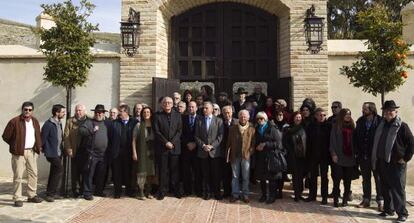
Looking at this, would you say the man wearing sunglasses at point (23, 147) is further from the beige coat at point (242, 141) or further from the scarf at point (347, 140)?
the scarf at point (347, 140)

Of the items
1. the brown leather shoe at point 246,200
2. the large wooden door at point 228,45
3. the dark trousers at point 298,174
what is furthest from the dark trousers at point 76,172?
the dark trousers at point 298,174

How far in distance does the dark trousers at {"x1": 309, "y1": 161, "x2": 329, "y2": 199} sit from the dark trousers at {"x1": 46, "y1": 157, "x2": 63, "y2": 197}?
15.2 ft

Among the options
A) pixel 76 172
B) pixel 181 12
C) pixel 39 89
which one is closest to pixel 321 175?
pixel 76 172

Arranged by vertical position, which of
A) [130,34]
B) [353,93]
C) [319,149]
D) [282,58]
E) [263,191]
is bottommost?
[263,191]

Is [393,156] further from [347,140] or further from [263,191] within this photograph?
[263,191]

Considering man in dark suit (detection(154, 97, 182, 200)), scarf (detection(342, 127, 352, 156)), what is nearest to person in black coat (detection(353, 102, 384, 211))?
scarf (detection(342, 127, 352, 156))

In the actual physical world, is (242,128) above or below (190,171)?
above

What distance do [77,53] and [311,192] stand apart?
527cm

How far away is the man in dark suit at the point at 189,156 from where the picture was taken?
777 centimetres

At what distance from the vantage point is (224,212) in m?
6.77

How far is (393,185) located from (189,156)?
3492 millimetres

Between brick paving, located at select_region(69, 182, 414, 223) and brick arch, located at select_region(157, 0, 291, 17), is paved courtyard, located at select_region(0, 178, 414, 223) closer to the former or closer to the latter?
brick paving, located at select_region(69, 182, 414, 223)

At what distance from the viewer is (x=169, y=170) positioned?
7809 millimetres

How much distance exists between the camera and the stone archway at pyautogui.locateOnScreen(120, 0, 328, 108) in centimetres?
945
